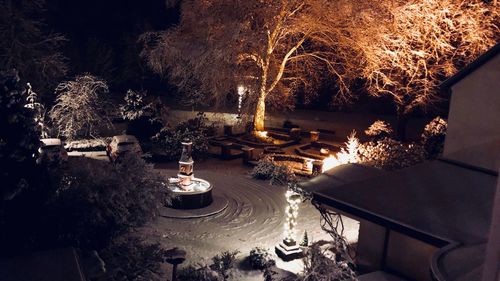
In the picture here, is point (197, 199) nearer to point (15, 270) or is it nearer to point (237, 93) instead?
point (15, 270)

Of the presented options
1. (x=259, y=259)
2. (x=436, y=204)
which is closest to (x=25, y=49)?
(x=259, y=259)

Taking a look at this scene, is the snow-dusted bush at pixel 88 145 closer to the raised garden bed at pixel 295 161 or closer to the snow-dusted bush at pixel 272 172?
the snow-dusted bush at pixel 272 172

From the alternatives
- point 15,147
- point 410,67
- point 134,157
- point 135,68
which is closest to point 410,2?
point 410,67

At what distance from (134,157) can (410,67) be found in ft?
53.4

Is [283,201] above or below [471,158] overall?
below

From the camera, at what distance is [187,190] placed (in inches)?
635

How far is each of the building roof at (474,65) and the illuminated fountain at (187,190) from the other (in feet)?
28.0

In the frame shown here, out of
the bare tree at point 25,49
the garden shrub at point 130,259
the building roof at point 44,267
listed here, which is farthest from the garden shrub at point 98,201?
the bare tree at point 25,49

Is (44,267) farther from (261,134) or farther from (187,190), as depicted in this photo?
(261,134)

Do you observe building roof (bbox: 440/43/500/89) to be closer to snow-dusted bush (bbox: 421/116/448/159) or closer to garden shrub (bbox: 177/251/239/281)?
garden shrub (bbox: 177/251/239/281)

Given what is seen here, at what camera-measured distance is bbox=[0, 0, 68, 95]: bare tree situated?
23.7 metres

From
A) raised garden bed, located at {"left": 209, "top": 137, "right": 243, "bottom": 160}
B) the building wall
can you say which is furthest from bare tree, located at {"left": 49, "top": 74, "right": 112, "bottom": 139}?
the building wall

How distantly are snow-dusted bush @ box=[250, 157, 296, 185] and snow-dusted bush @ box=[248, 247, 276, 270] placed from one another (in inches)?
251

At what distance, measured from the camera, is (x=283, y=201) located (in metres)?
17.1
